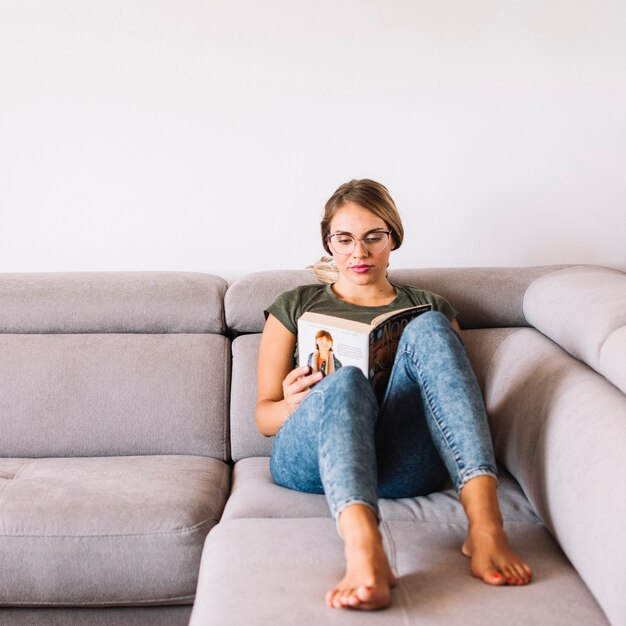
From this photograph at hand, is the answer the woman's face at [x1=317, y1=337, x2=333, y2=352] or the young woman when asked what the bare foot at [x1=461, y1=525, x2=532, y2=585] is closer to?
the young woman

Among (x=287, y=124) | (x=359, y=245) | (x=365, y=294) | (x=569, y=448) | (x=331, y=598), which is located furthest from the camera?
(x=287, y=124)

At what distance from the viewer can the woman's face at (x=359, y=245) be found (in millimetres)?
1890

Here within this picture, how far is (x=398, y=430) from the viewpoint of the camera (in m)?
1.57

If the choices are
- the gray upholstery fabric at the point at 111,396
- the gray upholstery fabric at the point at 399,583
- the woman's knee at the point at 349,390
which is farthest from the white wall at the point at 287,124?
the gray upholstery fabric at the point at 399,583

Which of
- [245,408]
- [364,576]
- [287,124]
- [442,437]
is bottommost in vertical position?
[245,408]

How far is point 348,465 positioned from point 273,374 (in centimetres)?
61

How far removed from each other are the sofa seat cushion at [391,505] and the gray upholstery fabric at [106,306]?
0.60m

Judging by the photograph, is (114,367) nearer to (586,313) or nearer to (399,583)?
(399,583)

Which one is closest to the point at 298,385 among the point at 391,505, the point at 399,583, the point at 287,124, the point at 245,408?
the point at 391,505

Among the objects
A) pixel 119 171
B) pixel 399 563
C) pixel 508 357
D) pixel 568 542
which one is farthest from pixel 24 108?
pixel 568 542

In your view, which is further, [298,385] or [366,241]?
[366,241]

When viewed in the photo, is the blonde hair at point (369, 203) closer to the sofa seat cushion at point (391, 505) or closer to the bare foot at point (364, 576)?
the sofa seat cushion at point (391, 505)

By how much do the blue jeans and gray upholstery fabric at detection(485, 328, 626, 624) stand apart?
0.15 meters

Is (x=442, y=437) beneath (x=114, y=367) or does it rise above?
above
